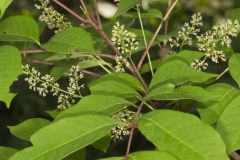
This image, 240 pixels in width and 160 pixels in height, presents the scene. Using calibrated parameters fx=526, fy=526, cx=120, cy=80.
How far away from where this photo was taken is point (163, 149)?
1.24m

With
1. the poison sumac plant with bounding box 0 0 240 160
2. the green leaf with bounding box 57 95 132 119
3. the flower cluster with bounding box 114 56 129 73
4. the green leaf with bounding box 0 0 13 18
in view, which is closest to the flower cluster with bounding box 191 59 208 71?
the poison sumac plant with bounding box 0 0 240 160

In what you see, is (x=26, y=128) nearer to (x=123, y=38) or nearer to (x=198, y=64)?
(x=123, y=38)

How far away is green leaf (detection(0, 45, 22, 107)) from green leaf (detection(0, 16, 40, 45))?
107mm

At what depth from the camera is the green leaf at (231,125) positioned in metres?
1.37

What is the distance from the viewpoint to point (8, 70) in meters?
1.60

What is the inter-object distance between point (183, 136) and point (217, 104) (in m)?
0.39

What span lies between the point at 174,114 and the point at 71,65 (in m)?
0.75

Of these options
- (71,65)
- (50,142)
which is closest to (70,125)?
(50,142)

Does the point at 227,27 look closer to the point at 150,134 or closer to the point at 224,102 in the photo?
the point at 224,102

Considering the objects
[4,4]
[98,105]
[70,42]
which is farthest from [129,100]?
[4,4]

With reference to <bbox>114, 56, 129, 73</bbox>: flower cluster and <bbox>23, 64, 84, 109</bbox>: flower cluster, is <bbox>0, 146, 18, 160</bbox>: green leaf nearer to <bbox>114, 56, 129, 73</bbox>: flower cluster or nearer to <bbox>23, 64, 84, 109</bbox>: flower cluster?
<bbox>23, 64, 84, 109</bbox>: flower cluster

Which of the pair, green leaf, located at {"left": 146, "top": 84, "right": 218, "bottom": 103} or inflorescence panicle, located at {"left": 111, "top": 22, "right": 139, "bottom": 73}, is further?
inflorescence panicle, located at {"left": 111, "top": 22, "right": 139, "bottom": 73}

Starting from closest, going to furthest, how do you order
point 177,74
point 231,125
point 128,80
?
1. point 231,125
2. point 177,74
3. point 128,80

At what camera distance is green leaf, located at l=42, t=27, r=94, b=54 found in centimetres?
170
